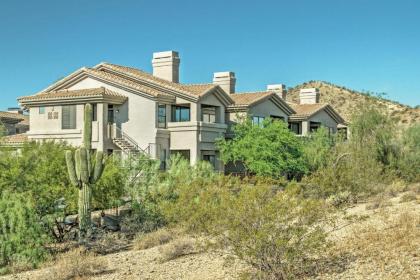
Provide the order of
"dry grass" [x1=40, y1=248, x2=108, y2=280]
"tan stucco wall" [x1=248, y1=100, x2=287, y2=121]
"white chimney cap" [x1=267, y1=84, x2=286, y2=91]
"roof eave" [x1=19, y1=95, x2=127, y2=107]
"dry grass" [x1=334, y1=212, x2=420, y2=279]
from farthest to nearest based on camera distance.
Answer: "white chimney cap" [x1=267, y1=84, x2=286, y2=91] → "tan stucco wall" [x1=248, y1=100, x2=287, y2=121] → "roof eave" [x1=19, y1=95, x2=127, y2=107] → "dry grass" [x1=40, y1=248, x2=108, y2=280] → "dry grass" [x1=334, y1=212, x2=420, y2=279]

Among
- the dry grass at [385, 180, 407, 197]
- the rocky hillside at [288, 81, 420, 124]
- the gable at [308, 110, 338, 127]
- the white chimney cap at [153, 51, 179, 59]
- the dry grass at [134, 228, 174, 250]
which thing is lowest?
the dry grass at [134, 228, 174, 250]

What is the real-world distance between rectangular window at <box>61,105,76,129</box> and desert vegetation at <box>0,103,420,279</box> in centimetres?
914

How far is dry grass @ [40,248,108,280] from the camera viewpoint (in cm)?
1555

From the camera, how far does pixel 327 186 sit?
26469mm

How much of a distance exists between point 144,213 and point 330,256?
10.7 metres

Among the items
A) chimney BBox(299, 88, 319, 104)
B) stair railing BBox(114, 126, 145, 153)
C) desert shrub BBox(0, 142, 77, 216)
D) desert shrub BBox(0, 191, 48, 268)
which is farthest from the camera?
chimney BBox(299, 88, 319, 104)

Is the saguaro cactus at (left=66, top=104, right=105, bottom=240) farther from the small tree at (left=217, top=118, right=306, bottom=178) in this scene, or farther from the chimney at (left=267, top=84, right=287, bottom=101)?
the chimney at (left=267, top=84, right=287, bottom=101)

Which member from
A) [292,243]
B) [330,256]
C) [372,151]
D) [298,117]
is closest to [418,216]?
[330,256]

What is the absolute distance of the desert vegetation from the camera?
535 inches

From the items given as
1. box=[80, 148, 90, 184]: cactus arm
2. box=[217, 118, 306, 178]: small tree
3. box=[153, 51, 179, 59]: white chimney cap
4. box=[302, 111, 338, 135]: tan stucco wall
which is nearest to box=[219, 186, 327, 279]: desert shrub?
box=[80, 148, 90, 184]: cactus arm

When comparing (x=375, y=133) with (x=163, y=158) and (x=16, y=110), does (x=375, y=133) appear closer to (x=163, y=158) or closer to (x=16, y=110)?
(x=163, y=158)

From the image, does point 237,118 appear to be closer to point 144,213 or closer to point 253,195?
point 144,213

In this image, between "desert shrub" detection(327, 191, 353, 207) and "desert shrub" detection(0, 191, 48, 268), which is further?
"desert shrub" detection(327, 191, 353, 207)

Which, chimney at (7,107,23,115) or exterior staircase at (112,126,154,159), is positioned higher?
chimney at (7,107,23,115)
